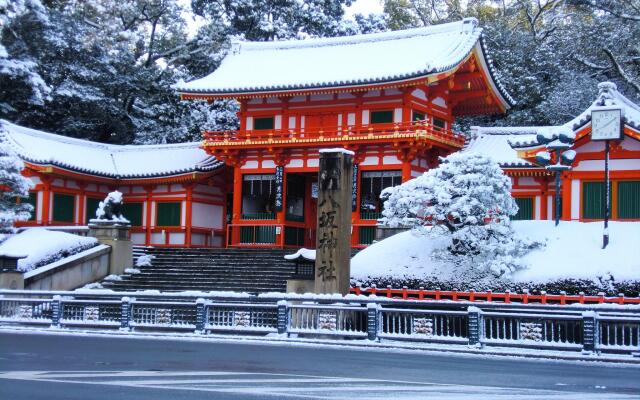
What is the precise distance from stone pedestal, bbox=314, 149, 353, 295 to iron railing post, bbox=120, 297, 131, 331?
4.66 m

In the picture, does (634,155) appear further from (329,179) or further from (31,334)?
(31,334)

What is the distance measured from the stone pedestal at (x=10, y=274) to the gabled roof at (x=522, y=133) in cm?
1639

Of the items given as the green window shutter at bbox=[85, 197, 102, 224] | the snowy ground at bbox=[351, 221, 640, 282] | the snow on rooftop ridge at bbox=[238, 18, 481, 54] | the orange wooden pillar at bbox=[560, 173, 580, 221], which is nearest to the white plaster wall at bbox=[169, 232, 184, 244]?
the green window shutter at bbox=[85, 197, 102, 224]

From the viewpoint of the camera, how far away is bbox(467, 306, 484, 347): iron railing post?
61.2 ft

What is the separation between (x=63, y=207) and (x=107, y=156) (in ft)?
15.5

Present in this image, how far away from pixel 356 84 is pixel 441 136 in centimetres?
394

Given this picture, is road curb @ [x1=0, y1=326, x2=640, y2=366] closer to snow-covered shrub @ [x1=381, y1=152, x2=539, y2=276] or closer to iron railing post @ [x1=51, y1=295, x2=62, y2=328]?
iron railing post @ [x1=51, y1=295, x2=62, y2=328]

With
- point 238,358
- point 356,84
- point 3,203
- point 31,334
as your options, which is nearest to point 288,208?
point 356,84

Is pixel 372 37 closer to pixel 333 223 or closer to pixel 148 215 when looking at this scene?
pixel 148 215

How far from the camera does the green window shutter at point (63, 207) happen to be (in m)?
38.1

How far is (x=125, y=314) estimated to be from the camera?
22.3 meters

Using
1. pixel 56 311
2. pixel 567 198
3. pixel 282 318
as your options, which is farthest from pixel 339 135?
pixel 282 318

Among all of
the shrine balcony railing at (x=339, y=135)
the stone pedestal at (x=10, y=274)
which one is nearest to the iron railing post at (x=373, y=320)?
the stone pedestal at (x=10, y=274)

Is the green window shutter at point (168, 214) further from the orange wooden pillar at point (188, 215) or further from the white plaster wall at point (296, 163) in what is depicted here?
the white plaster wall at point (296, 163)
